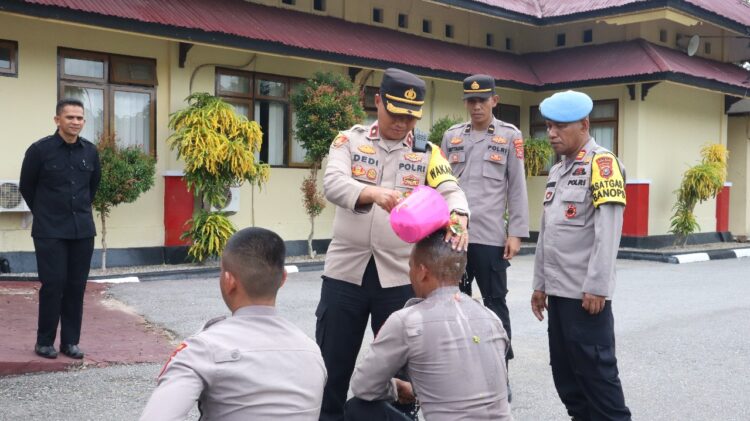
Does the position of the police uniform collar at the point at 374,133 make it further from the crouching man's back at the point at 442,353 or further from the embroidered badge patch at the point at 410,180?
the crouching man's back at the point at 442,353

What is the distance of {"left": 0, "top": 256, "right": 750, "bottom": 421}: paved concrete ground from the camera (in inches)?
204

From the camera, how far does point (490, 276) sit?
5.41m

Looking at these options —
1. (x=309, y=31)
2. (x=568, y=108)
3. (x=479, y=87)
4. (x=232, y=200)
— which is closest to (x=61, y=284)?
(x=479, y=87)

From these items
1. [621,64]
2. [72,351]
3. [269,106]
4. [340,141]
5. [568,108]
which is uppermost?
[621,64]

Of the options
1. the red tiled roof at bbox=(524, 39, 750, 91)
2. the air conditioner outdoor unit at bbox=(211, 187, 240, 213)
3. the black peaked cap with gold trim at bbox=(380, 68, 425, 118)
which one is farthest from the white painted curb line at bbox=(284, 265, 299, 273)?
the black peaked cap with gold trim at bbox=(380, 68, 425, 118)

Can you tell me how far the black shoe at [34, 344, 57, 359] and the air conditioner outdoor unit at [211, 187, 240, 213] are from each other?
6609 mm

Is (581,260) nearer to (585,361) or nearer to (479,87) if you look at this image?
(585,361)

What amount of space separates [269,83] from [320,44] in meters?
1.14

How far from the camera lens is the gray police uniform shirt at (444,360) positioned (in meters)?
2.87

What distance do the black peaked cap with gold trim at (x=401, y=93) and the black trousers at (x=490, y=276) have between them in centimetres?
177

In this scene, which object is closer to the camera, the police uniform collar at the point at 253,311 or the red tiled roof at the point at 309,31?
the police uniform collar at the point at 253,311

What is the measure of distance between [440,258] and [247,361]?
0.98 m

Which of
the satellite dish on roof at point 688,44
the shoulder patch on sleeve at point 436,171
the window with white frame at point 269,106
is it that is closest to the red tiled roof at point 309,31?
the window with white frame at point 269,106

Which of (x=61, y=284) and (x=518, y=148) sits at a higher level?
(x=518, y=148)
